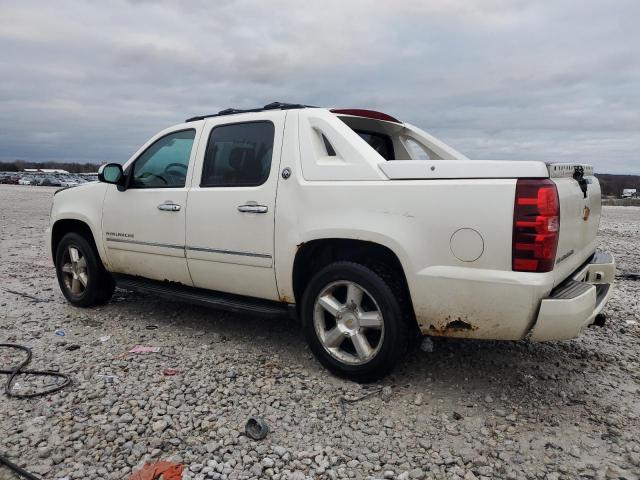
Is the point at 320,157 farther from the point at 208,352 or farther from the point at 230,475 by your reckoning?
the point at 230,475

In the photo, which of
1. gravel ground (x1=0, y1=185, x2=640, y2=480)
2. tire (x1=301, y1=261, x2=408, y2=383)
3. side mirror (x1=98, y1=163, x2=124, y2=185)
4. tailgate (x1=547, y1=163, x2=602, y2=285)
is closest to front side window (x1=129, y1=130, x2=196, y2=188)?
side mirror (x1=98, y1=163, x2=124, y2=185)

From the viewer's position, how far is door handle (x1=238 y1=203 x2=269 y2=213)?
389cm

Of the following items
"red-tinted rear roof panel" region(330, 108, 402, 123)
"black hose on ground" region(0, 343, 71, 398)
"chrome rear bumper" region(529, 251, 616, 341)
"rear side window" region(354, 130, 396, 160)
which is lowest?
"black hose on ground" region(0, 343, 71, 398)

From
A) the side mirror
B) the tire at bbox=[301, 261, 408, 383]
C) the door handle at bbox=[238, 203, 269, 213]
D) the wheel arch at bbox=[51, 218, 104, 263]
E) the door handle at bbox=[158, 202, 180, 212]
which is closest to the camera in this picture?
the tire at bbox=[301, 261, 408, 383]

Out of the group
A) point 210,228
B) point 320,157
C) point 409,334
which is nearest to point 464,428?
point 409,334

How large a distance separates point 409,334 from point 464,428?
697 mm

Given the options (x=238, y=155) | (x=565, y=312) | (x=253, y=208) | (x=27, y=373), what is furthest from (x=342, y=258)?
(x=27, y=373)

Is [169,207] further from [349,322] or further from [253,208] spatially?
[349,322]

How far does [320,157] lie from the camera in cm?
378

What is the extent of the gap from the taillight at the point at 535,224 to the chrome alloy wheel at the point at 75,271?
14.4 ft

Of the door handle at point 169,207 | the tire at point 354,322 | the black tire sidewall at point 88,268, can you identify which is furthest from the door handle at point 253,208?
the black tire sidewall at point 88,268

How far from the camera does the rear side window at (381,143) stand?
4.51m

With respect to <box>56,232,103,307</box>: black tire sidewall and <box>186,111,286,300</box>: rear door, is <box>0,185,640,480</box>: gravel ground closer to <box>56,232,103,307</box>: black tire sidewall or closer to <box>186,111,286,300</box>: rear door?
<box>56,232,103,307</box>: black tire sidewall

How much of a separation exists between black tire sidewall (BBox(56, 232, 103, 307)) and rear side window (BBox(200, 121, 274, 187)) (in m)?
1.80
